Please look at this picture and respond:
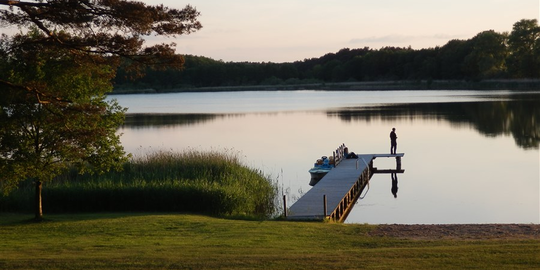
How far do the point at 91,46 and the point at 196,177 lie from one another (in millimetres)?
9203

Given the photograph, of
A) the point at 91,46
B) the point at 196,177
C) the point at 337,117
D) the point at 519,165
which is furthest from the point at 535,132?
the point at 91,46

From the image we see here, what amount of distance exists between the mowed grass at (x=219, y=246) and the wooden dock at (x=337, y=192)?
1786mm

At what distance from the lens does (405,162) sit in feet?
109

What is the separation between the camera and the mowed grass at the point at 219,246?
32.6ft

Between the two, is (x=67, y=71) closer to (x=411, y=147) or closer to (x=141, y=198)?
(x=141, y=198)

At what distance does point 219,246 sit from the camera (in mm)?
12258

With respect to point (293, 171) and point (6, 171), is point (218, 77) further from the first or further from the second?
point (6, 171)

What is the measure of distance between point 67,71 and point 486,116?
47279 mm

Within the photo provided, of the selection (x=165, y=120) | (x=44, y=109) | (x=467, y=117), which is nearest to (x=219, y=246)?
(x=44, y=109)

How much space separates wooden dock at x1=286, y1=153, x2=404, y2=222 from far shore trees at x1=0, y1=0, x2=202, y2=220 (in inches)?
226

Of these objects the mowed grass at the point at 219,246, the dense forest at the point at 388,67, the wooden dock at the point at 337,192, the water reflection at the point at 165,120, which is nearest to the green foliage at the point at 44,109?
the mowed grass at the point at 219,246

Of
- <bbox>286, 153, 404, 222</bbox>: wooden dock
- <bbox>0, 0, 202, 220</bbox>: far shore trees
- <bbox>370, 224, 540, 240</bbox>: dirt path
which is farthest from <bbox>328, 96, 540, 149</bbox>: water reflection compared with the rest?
<bbox>0, 0, 202, 220</bbox>: far shore trees

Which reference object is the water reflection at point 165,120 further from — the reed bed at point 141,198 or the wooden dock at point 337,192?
the reed bed at point 141,198

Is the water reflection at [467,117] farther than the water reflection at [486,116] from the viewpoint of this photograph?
Yes
